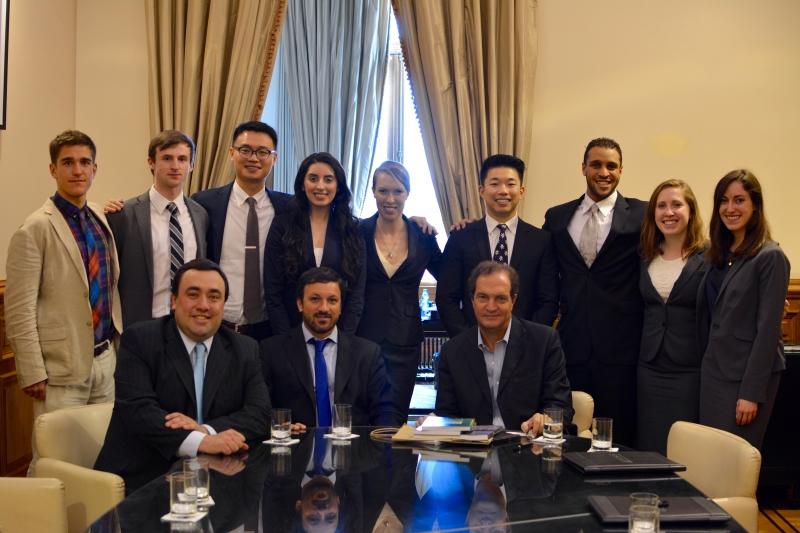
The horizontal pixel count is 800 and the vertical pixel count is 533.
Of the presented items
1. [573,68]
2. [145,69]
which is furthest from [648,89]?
[145,69]

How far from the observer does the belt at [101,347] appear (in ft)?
11.9

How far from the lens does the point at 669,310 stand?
3.67 m

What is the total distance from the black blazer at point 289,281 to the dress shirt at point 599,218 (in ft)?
3.28

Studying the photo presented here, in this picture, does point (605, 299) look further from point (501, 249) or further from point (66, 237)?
point (66, 237)

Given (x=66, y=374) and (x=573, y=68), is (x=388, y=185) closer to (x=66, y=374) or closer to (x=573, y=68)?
(x=66, y=374)

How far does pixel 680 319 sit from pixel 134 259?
2.34 m

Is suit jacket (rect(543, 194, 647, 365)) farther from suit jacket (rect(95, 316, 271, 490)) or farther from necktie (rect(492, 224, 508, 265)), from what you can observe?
suit jacket (rect(95, 316, 271, 490))

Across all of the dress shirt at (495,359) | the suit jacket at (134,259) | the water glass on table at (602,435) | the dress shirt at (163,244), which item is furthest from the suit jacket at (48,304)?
the water glass on table at (602,435)

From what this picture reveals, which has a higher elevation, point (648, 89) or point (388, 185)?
point (648, 89)

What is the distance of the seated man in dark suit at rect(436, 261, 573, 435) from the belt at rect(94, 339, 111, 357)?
145cm

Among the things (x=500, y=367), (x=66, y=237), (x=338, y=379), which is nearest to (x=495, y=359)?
(x=500, y=367)

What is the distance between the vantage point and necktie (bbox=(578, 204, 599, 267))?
12.9 feet

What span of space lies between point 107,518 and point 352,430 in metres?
1.10

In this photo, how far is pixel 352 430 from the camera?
9.40 ft
